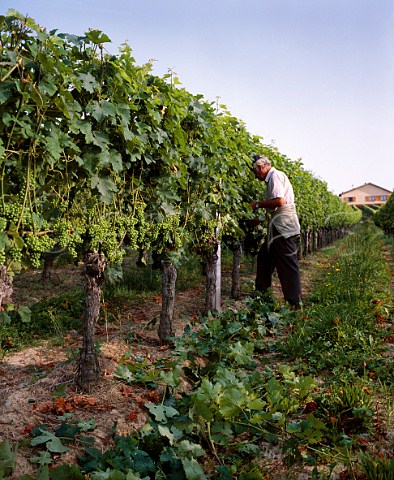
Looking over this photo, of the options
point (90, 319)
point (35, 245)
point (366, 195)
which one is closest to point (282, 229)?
point (90, 319)

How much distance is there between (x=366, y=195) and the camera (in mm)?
89000

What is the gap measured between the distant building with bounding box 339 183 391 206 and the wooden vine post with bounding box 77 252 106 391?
294 ft

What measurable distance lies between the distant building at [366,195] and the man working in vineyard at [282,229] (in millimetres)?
85949

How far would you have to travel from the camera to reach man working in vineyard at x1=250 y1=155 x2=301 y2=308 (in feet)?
20.5

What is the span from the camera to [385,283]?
7789mm

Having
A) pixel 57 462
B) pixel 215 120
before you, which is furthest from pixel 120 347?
pixel 215 120

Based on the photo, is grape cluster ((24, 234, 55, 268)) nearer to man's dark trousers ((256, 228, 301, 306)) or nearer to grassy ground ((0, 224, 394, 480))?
grassy ground ((0, 224, 394, 480))

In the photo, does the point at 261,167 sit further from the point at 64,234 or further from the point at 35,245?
the point at 35,245

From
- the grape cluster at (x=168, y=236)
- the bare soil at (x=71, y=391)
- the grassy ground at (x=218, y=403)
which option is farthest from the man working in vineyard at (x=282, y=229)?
the grape cluster at (x=168, y=236)

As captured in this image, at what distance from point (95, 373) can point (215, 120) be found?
3.37 metres

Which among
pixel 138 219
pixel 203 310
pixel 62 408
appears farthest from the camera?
pixel 203 310

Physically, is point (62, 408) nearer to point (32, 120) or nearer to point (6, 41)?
point (32, 120)

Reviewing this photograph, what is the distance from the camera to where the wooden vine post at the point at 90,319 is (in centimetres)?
345

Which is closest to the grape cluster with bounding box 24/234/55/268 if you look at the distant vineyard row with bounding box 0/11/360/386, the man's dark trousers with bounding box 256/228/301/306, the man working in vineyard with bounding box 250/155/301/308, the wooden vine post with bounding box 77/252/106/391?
the distant vineyard row with bounding box 0/11/360/386
